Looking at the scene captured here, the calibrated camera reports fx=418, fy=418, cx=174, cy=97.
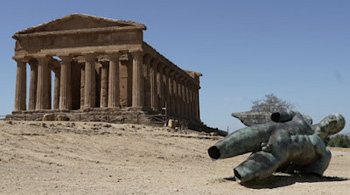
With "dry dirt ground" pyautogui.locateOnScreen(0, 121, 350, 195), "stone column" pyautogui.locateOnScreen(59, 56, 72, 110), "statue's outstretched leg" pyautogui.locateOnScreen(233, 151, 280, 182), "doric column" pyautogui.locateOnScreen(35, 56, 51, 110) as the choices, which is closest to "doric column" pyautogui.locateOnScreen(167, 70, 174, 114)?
"stone column" pyautogui.locateOnScreen(59, 56, 72, 110)

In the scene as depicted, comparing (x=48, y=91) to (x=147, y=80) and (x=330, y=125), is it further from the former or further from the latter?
(x=330, y=125)

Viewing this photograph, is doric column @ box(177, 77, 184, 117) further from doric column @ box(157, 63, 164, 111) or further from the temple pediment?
the temple pediment

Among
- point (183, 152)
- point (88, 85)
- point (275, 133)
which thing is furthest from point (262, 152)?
point (88, 85)

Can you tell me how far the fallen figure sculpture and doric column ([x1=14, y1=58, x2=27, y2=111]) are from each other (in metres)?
36.8

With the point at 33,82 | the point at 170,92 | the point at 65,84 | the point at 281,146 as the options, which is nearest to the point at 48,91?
the point at 33,82

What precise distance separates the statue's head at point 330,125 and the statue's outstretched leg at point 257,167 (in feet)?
6.20

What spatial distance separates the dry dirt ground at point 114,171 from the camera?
26.9 ft

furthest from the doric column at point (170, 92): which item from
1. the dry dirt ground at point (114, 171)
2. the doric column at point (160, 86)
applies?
the dry dirt ground at point (114, 171)

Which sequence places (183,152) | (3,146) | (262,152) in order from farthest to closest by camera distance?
(183,152), (3,146), (262,152)

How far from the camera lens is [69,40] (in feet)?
133

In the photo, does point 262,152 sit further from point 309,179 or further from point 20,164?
point 20,164

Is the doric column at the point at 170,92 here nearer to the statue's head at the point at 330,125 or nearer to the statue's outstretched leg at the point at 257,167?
the statue's head at the point at 330,125

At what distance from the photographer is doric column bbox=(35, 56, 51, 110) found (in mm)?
41406

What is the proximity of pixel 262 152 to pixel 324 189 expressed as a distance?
1428 mm
